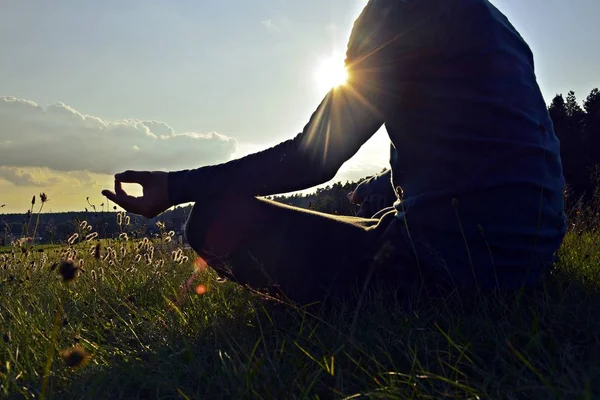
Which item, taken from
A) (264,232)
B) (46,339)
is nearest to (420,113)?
(264,232)

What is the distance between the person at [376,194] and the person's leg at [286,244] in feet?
3.02

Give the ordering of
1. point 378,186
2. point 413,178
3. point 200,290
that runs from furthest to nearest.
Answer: point 378,186
point 200,290
point 413,178

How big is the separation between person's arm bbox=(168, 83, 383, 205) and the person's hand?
41 mm

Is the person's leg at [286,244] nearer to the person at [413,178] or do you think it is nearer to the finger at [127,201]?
the person at [413,178]

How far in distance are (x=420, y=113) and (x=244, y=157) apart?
35.3 inches

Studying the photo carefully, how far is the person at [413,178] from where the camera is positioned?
2205 millimetres

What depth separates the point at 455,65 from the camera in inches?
87.3

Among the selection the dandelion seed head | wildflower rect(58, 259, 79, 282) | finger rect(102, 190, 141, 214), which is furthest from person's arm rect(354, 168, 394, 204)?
wildflower rect(58, 259, 79, 282)

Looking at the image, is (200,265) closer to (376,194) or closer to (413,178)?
(376,194)

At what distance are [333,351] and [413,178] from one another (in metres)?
0.92

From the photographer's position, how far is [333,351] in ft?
6.28

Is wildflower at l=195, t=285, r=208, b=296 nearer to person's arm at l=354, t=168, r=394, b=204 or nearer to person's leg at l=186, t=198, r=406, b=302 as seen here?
person's leg at l=186, t=198, r=406, b=302

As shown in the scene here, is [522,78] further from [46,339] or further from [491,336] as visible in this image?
[46,339]

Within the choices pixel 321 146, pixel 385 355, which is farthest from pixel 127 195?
pixel 385 355
